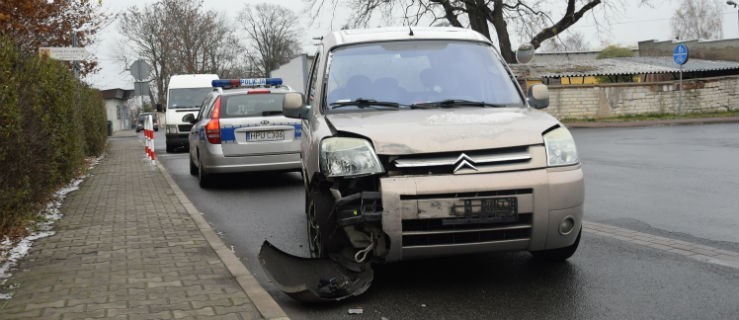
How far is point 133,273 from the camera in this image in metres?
5.63

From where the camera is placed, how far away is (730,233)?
6590 millimetres

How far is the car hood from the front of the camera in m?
4.75

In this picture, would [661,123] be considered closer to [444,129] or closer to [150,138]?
[150,138]

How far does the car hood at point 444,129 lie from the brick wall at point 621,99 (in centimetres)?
2810

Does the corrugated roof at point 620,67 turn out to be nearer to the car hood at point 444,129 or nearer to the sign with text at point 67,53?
the sign with text at point 67,53

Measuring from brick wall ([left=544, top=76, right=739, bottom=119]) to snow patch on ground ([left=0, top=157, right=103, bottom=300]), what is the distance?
25.9 meters

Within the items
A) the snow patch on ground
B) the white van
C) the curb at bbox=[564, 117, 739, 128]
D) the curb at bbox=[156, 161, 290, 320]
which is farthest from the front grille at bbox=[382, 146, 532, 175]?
the curb at bbox=[564, 117, 739, 128]

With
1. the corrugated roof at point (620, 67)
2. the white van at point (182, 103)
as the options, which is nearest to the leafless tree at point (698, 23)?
the corrugated roof at point (620, 67)

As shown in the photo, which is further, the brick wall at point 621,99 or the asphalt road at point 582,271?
the brick wall at point 621,99

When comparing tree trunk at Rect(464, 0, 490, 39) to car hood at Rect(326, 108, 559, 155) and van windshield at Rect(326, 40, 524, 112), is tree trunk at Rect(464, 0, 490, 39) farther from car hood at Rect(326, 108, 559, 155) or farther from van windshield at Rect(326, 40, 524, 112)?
car hood at Rect(326, 108, 559, 155)

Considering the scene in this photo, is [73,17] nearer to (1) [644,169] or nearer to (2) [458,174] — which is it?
(1) [644,169]

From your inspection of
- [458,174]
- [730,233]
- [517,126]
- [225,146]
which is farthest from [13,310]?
[225,146]

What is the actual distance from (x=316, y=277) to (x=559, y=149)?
6.05ft

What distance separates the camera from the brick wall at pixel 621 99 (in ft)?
108
